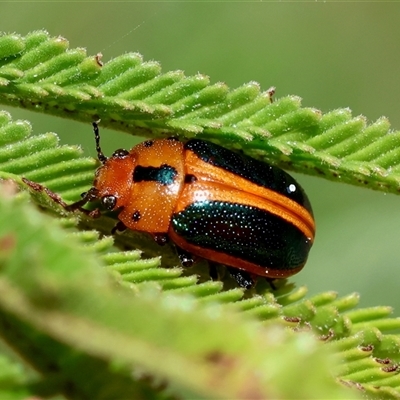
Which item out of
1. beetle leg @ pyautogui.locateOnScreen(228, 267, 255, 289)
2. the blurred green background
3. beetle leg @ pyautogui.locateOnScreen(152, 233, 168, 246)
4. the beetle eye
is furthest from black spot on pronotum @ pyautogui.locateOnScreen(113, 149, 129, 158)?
the blurred green background

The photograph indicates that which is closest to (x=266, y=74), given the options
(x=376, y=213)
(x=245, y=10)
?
(x=245, y=10)

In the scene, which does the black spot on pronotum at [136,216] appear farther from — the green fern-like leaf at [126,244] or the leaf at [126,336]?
the leaf at [126,336]

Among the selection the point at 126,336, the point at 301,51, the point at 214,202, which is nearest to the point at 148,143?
the point at 214,202

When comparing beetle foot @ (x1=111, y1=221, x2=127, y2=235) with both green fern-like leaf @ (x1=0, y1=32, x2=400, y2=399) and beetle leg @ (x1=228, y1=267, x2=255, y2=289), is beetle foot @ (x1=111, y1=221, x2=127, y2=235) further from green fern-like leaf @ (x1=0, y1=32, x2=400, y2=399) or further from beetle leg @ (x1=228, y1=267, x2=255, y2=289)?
beetle leg @ (x1=228, y1=267, x2=255, y2=289)

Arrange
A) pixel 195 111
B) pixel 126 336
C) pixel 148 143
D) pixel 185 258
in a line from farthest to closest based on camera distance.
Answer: pixel 148 143
pixel 185 258
pixel 195 111
pixel 126 336

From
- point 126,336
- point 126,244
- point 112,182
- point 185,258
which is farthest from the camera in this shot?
point 112,182

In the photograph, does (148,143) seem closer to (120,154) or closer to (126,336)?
(120,154)

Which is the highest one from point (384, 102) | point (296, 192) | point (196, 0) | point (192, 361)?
point (196, 0)

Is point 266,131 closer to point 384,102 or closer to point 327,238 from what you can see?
point 327,238
